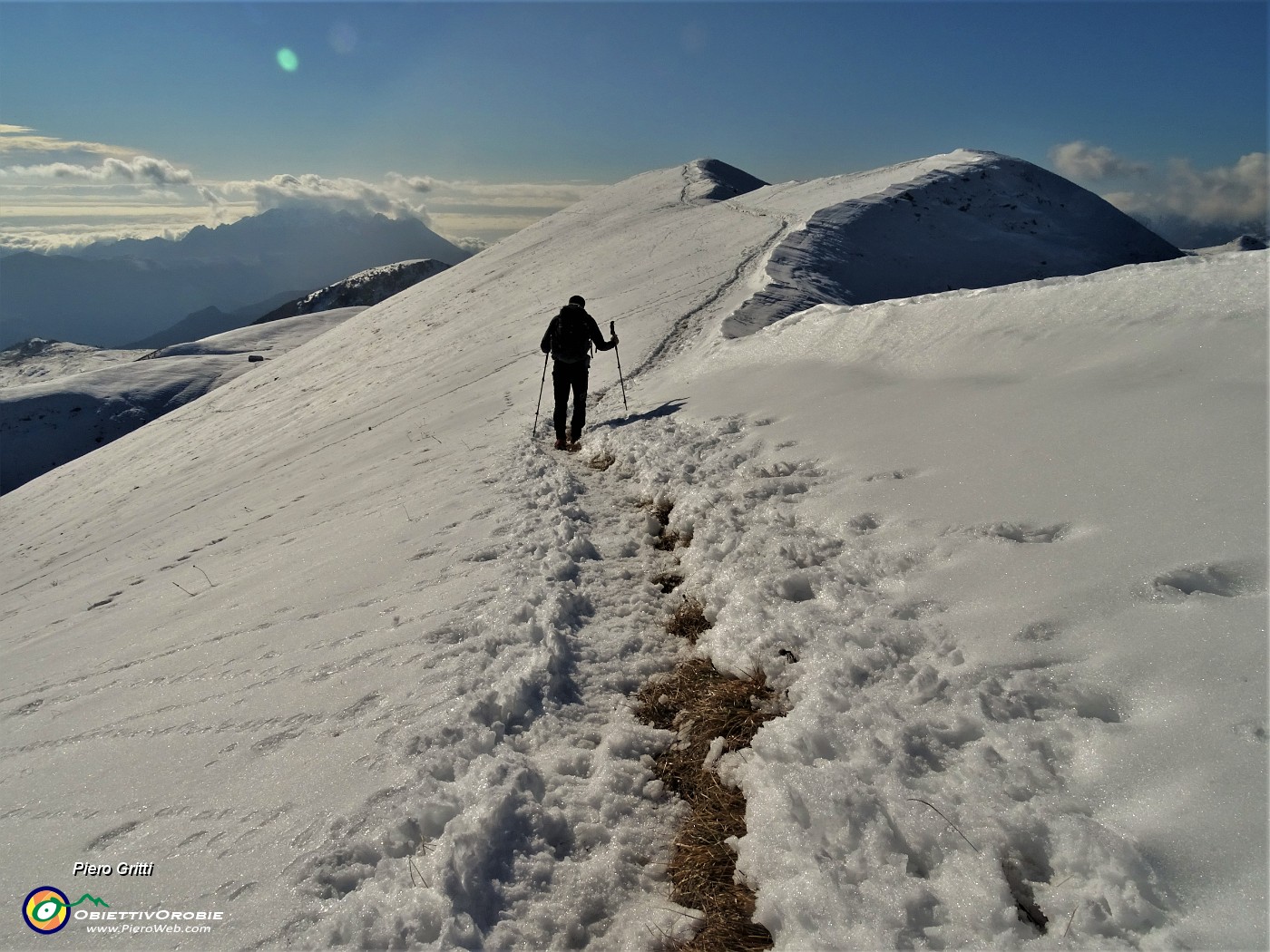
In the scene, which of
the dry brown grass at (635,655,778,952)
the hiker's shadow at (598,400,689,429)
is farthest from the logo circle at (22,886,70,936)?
the hiker's shadow at (598,400,689,429)

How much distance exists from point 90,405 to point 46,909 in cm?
7843

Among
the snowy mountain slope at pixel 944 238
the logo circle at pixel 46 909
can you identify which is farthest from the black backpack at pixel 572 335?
the logo circle at pixel 46 909

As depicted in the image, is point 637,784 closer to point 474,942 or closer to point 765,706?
point 765,706

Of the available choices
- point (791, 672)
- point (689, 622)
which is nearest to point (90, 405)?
point (689, 622)

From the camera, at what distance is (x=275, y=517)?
37.7 feet

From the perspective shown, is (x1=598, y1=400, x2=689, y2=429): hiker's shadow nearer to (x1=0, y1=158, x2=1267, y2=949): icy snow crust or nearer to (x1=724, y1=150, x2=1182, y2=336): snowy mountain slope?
(x1=0, y1=158, x2=1267, y2=949): icy snow crust

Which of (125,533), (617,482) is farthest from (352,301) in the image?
(617,482)

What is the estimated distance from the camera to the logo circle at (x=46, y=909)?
3221mm

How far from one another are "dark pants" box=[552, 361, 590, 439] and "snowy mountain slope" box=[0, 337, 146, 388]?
158285 millimetres

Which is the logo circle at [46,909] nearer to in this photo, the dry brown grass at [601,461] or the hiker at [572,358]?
the dry brown grass at [601,461]

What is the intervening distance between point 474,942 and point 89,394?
3211 inches

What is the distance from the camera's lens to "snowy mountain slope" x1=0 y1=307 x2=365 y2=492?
196 feet

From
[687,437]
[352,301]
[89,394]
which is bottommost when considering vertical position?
[89,394]

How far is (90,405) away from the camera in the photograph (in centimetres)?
6384
